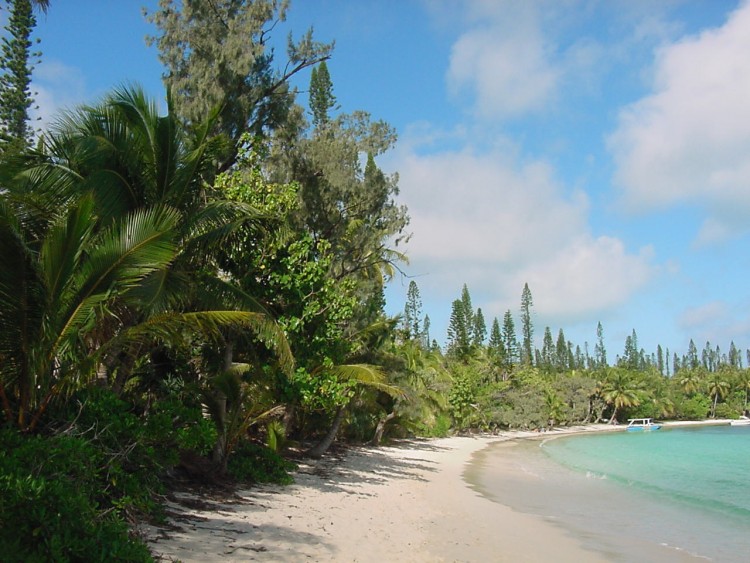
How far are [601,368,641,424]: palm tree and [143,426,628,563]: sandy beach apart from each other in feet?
193

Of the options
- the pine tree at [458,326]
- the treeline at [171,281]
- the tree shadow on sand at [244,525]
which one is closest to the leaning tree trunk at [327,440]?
the treeline at [171,281]

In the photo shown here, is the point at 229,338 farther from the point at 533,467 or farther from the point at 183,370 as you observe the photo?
the point at 533,467

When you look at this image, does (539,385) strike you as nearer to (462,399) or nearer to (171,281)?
(462,399)

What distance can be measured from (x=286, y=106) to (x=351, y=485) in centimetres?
875

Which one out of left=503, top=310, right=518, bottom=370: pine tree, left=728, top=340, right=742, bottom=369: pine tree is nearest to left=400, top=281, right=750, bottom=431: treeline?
left=503, top=310, right=518, bottom=370: pine tree

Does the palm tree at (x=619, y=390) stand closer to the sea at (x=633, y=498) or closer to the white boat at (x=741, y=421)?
the white boat at (x=741, y=421)

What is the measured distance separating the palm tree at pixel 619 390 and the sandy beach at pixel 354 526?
58.7 metres

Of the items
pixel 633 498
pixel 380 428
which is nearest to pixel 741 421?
pixel 380 428

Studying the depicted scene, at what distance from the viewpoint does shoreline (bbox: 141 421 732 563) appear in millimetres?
6453

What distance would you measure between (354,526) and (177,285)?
4530 millimetres

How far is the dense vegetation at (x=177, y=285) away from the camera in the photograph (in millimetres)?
5258

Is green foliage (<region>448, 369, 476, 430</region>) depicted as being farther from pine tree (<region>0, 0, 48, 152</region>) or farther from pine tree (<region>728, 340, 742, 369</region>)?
pine tree (<region>728, 340, 742, 369</region>)

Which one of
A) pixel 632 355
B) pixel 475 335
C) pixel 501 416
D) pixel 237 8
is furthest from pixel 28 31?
pixel 632 355

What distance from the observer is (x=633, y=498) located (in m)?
16.1
